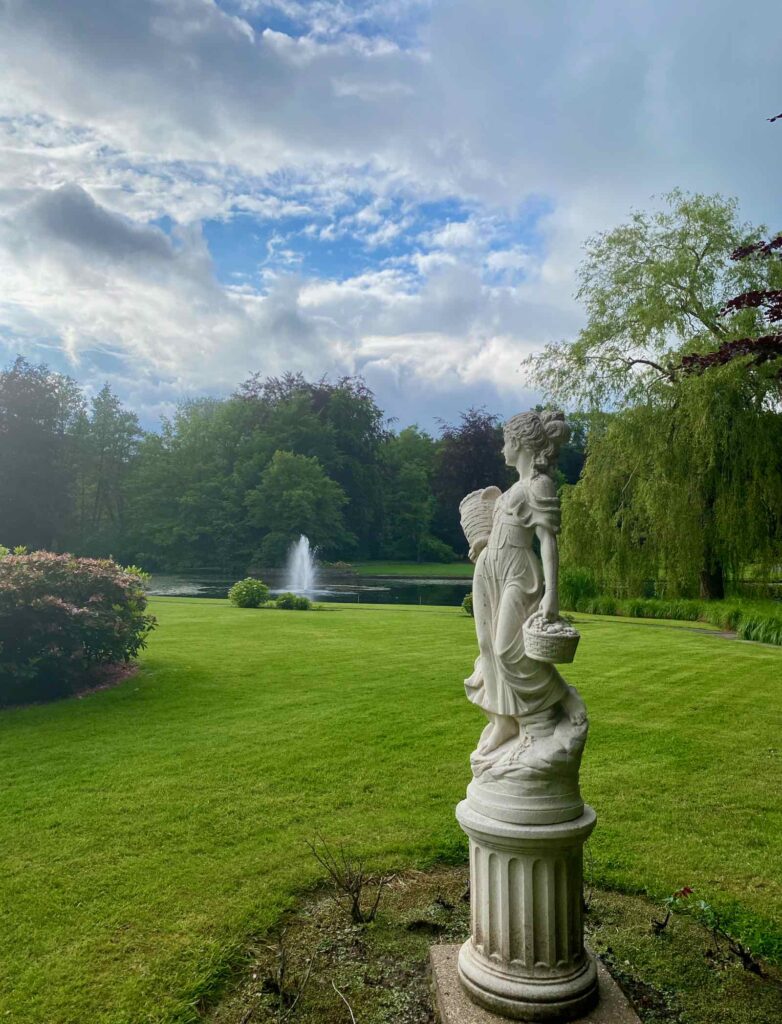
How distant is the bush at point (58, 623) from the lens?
8.79 metres

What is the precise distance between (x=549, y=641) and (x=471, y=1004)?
Result: 165 cm

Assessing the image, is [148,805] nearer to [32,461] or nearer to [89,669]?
[89,669]

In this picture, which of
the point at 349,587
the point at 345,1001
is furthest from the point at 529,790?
the point at 349,587

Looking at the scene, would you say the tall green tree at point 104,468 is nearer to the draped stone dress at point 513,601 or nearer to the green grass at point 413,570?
the green grass at point 413,570

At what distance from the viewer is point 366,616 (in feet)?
57.9

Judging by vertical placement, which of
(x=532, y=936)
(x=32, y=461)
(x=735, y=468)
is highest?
(x=32, y=461)

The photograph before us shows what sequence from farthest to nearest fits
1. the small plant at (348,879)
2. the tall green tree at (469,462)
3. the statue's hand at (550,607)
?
the tall green tree at (469,462) → the small plant at (348,879) → the statue's hand at (550,607)

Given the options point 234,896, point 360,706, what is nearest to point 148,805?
point 234,896

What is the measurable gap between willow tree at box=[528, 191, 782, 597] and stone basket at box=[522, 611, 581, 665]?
47.5 ft

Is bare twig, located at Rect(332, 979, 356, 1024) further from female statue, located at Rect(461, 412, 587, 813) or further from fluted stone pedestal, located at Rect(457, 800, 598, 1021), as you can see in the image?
female statue, located at Rect(461, 412, 587, 813)

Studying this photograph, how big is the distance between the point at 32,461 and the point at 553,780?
144ft

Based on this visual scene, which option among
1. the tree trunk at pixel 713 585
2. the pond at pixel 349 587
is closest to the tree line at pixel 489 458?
the tree trunk at pixel 713 585

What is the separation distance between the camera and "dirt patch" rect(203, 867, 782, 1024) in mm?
3424

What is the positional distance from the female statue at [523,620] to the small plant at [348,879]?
1.29 m
